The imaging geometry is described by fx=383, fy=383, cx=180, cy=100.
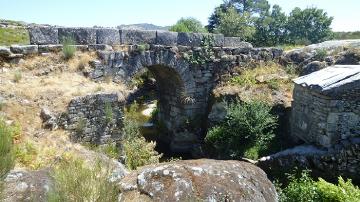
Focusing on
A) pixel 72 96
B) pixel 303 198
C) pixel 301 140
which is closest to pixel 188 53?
pixel 301 140

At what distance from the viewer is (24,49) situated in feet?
29.2

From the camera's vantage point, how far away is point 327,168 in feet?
29.6

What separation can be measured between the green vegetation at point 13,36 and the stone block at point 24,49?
811 centimetres

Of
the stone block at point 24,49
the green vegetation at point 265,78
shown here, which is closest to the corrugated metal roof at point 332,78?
the green vegetation at point 265,78

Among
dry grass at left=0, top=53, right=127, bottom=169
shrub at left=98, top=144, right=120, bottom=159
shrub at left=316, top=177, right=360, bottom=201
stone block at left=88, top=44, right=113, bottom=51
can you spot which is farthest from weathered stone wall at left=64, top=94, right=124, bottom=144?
shrub at left=316, top=177, right=360, bottom=201

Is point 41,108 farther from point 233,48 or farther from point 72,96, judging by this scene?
point 233,48

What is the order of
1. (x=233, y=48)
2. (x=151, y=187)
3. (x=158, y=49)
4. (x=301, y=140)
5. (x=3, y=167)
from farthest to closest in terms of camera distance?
(x=233, y=48), (x=158, y=49), (x=301, y=140), (x=151, y=187), (x=3, y=167)

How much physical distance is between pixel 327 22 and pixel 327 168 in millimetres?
34802

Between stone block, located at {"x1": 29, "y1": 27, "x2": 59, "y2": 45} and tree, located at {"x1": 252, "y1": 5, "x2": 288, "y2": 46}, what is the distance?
17.5 m

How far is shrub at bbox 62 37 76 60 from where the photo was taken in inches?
370

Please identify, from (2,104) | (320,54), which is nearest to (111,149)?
(2,104)

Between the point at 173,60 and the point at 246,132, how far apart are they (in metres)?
3.27

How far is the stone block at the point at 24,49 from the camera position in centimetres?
873

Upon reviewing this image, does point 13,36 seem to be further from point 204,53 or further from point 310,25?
point 310,25
